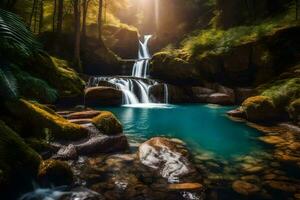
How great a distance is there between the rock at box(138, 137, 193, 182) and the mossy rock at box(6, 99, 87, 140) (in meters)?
1.65

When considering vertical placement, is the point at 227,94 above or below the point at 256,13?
below

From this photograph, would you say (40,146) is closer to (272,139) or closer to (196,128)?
(272,139)

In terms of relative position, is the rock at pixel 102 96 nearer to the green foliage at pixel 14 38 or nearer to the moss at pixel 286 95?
the moss at pixel 286 95

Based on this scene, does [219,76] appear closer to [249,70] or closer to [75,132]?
[249,70]

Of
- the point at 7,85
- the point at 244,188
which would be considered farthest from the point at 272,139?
the point at 7,85

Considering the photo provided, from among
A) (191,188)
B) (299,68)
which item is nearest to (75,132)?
(191,188)

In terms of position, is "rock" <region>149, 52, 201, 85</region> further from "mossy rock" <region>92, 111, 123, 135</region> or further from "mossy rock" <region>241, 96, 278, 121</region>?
"mossy rock" <region>92, 111, 123, 135</region>

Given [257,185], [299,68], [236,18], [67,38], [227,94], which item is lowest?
[257,185]

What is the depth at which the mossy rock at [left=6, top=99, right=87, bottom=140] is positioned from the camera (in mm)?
6430

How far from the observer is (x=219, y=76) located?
71.1ft

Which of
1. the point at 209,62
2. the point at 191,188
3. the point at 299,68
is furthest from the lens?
the point at 209,62

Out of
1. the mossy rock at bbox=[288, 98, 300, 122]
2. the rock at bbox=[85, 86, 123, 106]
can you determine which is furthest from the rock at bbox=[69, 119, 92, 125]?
the rock at bbox=[85, 86, 123, 106]

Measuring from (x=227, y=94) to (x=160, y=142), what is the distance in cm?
1392

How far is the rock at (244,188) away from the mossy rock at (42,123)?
3742mm
